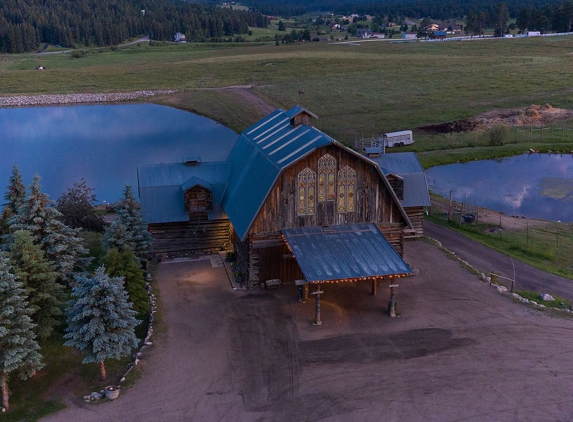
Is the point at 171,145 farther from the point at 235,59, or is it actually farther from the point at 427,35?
the point at 427,35

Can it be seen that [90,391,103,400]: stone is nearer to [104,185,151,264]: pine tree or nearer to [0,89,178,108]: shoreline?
[104,185,151,264]: pine tree

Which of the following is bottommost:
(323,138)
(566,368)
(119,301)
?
(566,368)

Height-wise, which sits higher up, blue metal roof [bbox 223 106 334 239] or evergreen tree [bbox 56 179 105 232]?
blue metal roof [bbox 223 106 334 239]

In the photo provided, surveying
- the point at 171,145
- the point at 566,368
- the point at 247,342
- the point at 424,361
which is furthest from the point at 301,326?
the point at 171,145

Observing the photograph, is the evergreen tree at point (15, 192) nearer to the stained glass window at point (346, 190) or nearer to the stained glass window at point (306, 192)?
the stained glass window at point (306, 192)

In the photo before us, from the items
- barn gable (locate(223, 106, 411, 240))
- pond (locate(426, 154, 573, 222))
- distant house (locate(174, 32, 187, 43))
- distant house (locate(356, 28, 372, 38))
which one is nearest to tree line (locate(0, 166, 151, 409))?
barn gable (locate(223, 106, 411, 240))

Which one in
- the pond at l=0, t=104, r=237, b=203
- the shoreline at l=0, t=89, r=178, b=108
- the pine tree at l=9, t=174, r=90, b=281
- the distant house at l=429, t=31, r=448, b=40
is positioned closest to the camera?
the pine tree at l=9, t=174, r=90, b=281

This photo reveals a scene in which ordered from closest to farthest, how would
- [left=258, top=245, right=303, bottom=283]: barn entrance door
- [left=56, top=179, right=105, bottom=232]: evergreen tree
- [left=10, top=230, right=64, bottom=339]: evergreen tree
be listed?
[left=10, top=230, right=64, bottom=339]: evergreen tree < [left=258, top=245, right=303, bottom=283]: barn entrance door < [left=56, top=179, right=105, bottom=232]: evergreen tree
